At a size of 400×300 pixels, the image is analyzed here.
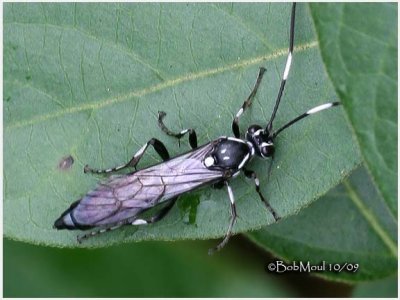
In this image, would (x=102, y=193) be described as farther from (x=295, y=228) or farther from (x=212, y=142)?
(x=295, y=228)

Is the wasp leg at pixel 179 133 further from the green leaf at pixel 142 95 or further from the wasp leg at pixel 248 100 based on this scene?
the wasp leg at pixel 248 100

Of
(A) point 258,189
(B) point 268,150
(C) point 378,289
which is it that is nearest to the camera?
(A) point 258,189

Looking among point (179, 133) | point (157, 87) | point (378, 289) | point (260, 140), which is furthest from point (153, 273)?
point (157, 87)

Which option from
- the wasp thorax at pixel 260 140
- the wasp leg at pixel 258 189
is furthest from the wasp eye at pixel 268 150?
the wasp leg at pixel 258 189

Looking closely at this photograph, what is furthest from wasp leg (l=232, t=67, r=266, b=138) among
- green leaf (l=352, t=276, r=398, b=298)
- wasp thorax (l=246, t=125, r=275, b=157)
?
green leaf (l=352, t=276, r=398, b=298)

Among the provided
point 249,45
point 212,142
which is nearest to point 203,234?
point 212,142

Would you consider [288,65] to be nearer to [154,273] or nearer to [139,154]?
[139,154]

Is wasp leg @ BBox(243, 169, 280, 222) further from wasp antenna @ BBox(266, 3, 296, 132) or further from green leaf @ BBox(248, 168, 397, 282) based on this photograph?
green leaf @ BBox(248, 168, 397, 282)
